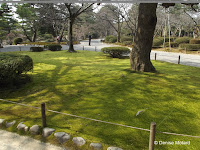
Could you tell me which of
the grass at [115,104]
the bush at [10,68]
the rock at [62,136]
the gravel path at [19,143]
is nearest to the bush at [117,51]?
the grass at [115,104]

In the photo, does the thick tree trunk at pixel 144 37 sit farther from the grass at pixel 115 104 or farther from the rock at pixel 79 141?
the rock at pixel 79 141

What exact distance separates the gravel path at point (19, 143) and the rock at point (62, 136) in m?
0.17

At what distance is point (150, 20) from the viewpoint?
739 centimetres

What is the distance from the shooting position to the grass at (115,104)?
3.51 meters

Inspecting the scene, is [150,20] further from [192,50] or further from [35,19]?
[35,19]

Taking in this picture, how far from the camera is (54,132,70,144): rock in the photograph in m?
3.34

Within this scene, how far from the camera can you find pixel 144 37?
24.9 ft

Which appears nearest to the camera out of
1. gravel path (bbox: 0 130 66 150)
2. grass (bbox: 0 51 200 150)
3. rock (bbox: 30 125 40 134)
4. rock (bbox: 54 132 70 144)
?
gravel path (bbox: 0 130 66 150)

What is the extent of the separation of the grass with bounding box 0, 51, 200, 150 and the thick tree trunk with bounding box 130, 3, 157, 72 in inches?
24.2

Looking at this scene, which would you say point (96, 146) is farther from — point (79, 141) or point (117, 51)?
point (117, 51)

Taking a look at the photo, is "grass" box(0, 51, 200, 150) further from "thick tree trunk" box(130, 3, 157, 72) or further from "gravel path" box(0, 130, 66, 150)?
"thick tree trunk" box(130, 3, 157, 72)

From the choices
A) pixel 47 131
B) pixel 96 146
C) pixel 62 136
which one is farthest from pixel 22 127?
pixel 96 146

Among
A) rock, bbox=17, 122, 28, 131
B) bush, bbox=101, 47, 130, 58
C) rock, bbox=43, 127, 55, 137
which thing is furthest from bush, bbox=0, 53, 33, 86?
bush, bbox=101, 47, 130, 58

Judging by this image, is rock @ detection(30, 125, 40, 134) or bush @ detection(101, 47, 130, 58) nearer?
rock @ detection(30, 125, 40, 134)
